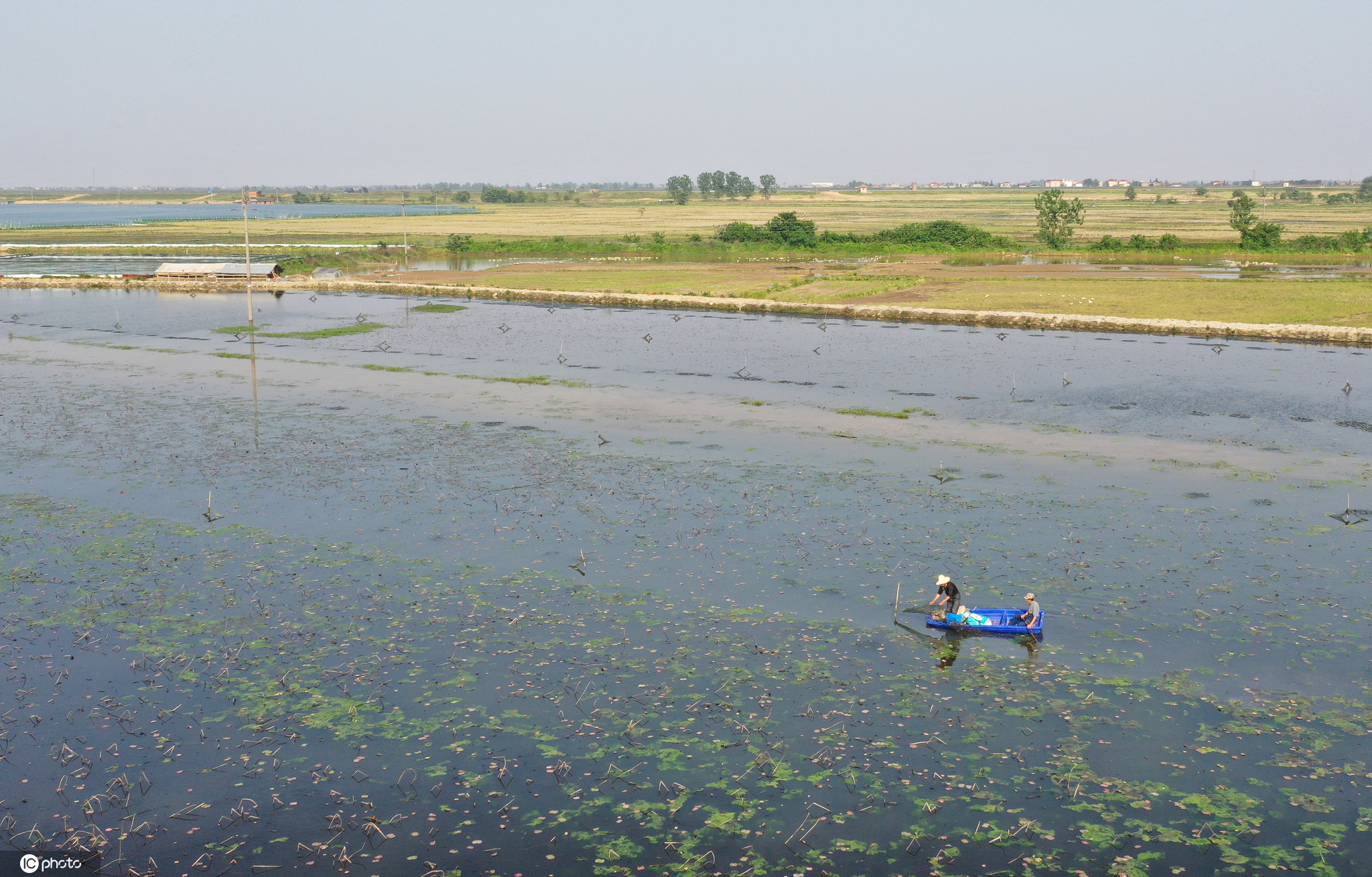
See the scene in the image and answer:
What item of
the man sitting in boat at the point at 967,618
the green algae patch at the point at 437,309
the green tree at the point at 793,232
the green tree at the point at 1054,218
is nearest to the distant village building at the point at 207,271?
the green algae patch at the point at 437,309

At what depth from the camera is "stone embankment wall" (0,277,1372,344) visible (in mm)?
65000

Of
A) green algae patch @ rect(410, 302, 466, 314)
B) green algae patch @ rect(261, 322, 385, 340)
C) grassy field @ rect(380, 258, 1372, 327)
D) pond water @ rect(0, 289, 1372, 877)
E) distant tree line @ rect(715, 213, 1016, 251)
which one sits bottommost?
pond water @ rect(0, 289, 1372, 877)

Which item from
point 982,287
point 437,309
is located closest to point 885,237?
point 982,287

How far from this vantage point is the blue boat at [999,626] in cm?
2269

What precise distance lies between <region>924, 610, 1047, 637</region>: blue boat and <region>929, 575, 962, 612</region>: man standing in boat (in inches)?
15.2

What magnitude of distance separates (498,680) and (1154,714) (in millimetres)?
12346

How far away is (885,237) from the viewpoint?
13262 cm

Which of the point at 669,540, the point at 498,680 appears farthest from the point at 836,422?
the point at 498,680

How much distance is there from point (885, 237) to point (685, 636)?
116m

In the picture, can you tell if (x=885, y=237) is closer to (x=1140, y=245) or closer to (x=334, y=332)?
(x=1140, y=245)

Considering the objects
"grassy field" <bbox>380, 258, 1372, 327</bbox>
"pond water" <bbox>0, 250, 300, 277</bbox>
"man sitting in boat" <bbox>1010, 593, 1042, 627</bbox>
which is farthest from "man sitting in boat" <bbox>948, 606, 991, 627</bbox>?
"pond water" <bbox>0, 250, 300, 277</bbox>

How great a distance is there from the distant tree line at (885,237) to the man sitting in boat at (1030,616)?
108 metres

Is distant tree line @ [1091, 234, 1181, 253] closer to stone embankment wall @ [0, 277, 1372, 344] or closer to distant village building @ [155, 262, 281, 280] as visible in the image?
stone embankment wall @ [0, 277, 1372, 344]

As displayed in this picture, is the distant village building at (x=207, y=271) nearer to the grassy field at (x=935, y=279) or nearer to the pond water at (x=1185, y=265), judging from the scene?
the grassy field at (x=935, y=279)
